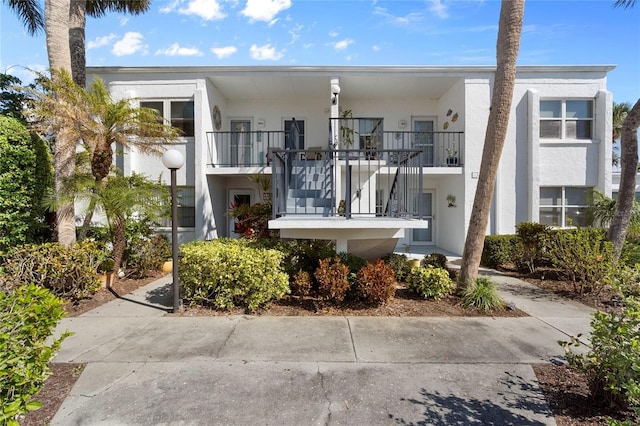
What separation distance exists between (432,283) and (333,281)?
194cm

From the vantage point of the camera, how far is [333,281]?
5012 millimetres

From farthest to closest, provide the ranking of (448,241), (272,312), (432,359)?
(448,241) → (272,312) → (432,359)

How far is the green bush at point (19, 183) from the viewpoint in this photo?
20.7ft

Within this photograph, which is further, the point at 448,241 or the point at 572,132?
the point at 448,241

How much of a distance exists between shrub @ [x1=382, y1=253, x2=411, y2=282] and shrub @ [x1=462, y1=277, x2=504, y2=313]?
5.14 feet

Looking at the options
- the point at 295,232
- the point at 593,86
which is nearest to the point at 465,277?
the point at 295,232

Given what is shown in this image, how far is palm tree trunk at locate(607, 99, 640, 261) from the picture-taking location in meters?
6.34

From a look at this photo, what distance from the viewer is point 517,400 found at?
113 inches

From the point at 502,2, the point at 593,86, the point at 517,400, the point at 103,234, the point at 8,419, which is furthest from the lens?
the point at 593,86

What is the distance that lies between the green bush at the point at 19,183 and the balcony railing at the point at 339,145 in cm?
429

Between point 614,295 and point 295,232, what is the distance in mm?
6504

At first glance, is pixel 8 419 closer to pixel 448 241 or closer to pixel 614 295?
pixel 614 295

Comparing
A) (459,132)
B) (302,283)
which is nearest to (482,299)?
(302,283)

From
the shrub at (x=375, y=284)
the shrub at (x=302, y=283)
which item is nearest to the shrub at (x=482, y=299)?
the shrub at (x=375, y=284)
